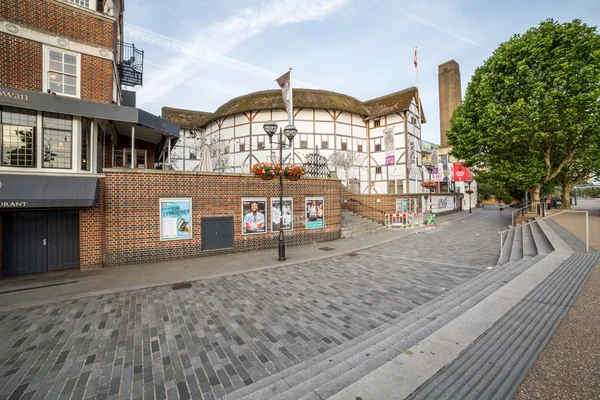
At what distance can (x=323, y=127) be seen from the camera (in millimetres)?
27500

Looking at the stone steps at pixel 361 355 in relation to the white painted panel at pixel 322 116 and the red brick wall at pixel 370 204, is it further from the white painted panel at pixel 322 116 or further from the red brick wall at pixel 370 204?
the white painted panel at pixel 322 116

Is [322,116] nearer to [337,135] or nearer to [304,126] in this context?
[304,126]

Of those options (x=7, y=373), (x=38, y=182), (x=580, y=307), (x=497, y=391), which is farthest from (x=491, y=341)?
(x=38, y=182)

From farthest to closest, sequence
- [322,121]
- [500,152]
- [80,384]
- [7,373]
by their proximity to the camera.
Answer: [322,121] → [500,152] → [7,373] → [80,384]

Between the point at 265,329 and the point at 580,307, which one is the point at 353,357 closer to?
the point at 265,329

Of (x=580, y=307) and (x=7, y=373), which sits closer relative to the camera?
(x=7, y=373)

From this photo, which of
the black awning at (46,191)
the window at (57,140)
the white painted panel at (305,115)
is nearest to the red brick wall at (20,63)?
the window at (57,140)

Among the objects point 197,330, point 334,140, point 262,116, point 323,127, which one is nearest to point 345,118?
point 323,127

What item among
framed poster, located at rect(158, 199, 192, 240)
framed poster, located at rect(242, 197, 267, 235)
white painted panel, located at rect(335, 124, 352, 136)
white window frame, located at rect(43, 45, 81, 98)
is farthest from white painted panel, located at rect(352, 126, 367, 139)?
white window frame, located at rect(43, 45, 81, 98)

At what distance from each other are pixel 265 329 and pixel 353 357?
187 centimetres

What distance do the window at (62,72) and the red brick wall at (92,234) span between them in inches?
138

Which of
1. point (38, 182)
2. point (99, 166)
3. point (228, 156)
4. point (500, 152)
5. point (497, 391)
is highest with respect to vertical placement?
point (228, 156)

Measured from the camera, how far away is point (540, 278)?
589 centimetres

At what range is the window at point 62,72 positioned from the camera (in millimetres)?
8758
